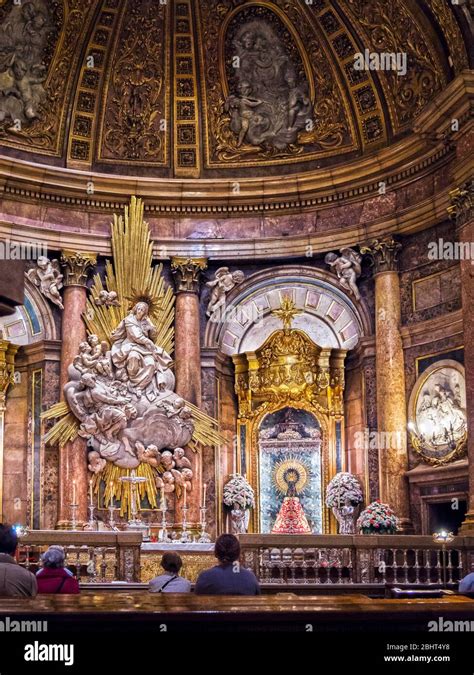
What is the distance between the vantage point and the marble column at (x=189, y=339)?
20.8 metres

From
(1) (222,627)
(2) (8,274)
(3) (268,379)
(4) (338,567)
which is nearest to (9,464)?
(3) (268,379)

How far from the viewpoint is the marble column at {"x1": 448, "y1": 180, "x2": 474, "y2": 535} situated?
56.8 feet

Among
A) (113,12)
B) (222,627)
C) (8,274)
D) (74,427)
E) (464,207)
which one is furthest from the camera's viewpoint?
(113,12)

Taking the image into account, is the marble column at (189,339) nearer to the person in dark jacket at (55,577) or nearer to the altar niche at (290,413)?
the altar niche at (290,413)

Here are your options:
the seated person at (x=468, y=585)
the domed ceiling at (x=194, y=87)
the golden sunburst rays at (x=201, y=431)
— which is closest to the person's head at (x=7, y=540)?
the seated person at (x=468, y=585)

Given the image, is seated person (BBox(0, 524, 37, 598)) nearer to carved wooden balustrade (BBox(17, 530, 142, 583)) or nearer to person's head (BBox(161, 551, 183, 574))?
person's head (BBox(161, 551, 183, 574))

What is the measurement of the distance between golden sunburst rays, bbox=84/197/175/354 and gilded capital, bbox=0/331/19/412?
5.88 feet

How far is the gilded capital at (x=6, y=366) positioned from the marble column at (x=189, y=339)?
10.6 feet

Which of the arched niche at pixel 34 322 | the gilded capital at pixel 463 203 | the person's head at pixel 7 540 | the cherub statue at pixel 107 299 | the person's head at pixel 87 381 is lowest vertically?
the person's head at pixel 7 540

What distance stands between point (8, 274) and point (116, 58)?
16.8m

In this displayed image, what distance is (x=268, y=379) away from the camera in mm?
21547

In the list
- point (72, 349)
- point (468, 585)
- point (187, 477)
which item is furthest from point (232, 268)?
point (468, 585)

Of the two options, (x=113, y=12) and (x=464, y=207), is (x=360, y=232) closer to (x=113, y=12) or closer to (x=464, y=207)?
(x=464, y=207)

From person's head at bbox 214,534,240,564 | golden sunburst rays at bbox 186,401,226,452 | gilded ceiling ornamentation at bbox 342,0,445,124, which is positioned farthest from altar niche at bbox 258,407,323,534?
person's head at bbox 214,534,240,564
